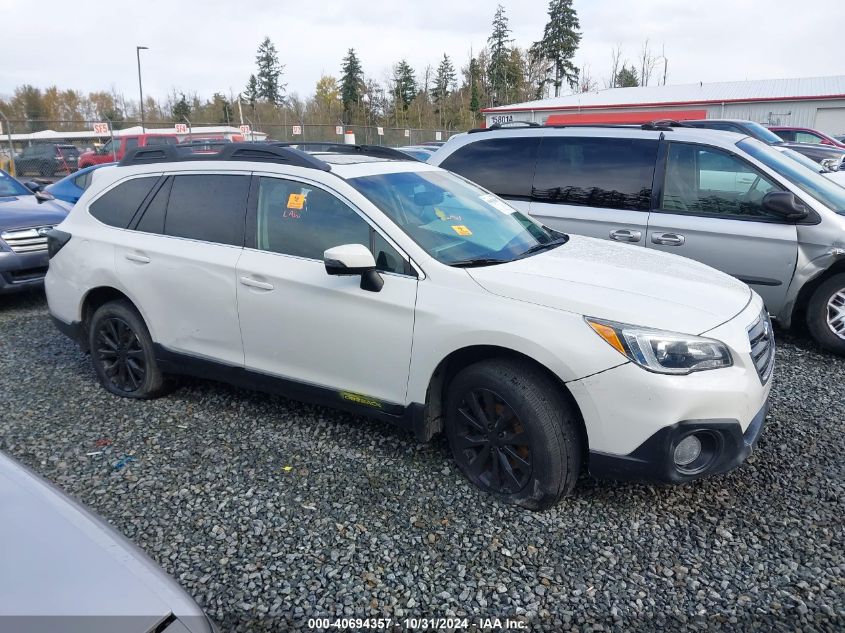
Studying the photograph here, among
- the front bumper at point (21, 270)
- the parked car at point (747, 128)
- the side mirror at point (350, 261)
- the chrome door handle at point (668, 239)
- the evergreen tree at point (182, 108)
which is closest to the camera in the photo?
the side mirror at point (350, 261)

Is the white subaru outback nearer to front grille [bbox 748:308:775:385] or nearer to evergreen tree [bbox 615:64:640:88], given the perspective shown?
front grille [bbox 748:308:775:385]

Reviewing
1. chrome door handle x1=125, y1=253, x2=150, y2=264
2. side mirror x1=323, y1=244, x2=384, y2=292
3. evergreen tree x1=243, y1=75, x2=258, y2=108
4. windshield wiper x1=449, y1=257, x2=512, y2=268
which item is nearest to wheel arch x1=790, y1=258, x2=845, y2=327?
windshield wiper x1=449, y1=257, x2=512, y2=268

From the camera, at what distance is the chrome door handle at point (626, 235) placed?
5.52 metres

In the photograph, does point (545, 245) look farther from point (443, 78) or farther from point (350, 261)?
point (443, 78)

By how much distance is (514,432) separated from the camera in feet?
9.98

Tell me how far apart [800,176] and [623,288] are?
3502 millimetres

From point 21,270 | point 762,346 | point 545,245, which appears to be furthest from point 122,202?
point 762,346

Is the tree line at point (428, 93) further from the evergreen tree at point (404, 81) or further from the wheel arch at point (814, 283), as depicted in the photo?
the wheel arch at point (814, 283)

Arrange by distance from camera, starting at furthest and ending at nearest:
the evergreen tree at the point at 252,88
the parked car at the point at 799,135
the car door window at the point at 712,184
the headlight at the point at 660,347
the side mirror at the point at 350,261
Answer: the evergreen tree at the point at 252,88
the parked car at the point at 799,135
the car door window at the point at 712,184
the side mirror at the point at 350,261
the headlight at the point at 660,347

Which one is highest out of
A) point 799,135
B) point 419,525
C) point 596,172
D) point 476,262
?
point 799,135

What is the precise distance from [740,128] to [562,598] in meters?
12.4

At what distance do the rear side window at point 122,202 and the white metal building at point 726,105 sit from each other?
27.3 m

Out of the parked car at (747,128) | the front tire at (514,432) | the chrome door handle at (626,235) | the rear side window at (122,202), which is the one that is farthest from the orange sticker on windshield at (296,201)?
the parked car at (747,128)

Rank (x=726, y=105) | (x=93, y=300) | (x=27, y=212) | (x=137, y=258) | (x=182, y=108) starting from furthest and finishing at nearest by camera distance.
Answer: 1. (x=182, y=108)
2. (x=726, y=105)
3. (x=27, y=212)
4. (x=93, y=300)
5. (x=137, y=258)
